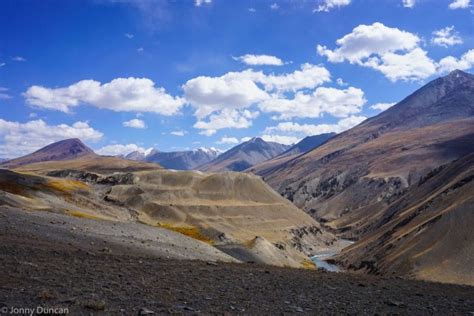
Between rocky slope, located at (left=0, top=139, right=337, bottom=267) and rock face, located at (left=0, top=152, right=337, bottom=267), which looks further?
rocky slope, located at (left=0, top=139, right=337, bottom=267)

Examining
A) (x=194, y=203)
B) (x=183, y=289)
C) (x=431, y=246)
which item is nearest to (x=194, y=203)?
(x=194, y=203)

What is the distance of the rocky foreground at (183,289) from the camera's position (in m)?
14.9

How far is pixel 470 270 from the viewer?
56.6 m

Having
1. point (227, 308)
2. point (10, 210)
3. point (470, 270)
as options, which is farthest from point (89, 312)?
point (470, 270)

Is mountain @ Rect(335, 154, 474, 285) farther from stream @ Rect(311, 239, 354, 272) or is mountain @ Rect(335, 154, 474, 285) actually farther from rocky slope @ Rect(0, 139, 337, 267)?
rocky slope @ Rect(0, 139, 337, 267)

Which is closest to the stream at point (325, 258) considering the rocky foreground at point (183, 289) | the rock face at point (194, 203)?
the rock face at point (194, 203)

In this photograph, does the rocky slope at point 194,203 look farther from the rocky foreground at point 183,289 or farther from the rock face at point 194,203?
the rocky foreground at point 183,289

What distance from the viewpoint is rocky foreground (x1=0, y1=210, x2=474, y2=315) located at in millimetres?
14938

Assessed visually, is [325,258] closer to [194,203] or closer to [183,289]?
[194,203]

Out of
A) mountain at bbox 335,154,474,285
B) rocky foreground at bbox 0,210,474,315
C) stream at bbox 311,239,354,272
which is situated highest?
rocky foreground at bbox 0,210,474,315

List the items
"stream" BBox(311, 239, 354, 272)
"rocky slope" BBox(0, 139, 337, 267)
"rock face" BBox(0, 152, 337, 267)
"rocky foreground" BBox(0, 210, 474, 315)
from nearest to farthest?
"rocky foreground" BBox(0, 210, 474, 315), "rock face" BBox(0, 152, 337, 267), "rocky slope" BBox(0, 139, 337, 267), "stream" BBox(311, 239, 354, 272)

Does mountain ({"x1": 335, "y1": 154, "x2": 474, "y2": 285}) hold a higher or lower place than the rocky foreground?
lower

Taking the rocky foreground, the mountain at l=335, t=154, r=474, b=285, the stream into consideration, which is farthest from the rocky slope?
the rocky foreground

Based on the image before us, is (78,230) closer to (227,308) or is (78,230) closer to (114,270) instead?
(114,270)
